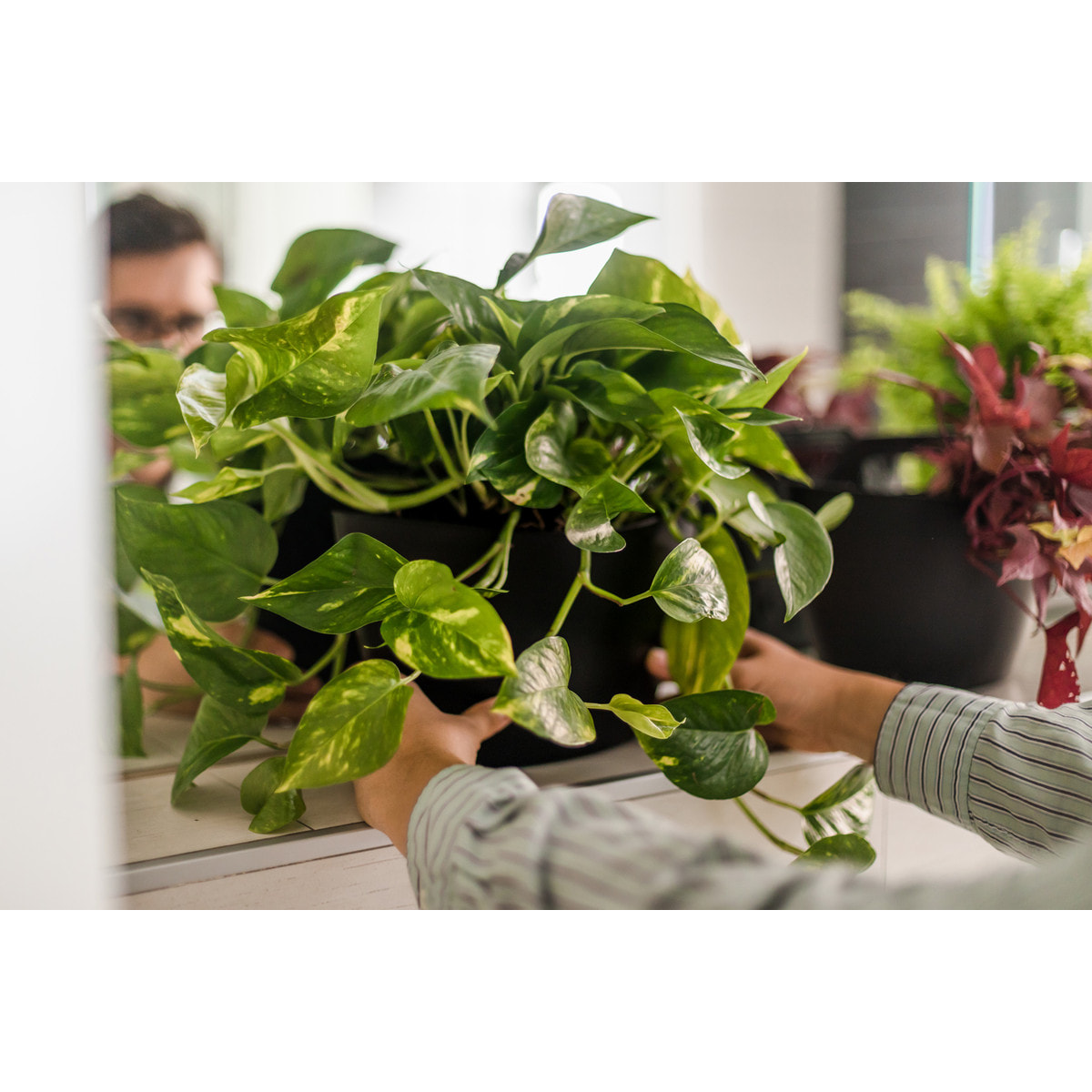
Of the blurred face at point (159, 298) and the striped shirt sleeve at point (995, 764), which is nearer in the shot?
the striped shirt sleeve at point (995, 764)

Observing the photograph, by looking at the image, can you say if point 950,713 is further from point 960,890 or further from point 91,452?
point 91,452

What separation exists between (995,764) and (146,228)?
4.60ft

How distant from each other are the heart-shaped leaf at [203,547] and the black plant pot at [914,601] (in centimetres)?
40

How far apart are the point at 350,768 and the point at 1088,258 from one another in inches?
27.7

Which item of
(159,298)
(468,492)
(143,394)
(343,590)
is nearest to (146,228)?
(159,298)

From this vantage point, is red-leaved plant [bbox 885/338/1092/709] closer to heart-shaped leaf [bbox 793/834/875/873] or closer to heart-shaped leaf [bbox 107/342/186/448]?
heart-shaped leaf [bbox 793/834/875/873]

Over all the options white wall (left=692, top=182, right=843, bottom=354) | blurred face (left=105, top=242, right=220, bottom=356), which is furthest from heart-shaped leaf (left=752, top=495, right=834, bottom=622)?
white wall (left=692, top=182, right=843, bottom=354)

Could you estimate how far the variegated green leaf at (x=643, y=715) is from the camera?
1.32 ft

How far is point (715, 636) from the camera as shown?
0.50 meters

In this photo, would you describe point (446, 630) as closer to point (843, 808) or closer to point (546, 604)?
point (546, 604)

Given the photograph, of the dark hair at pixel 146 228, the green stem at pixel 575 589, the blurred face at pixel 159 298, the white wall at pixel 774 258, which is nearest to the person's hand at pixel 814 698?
the green stem at pixel 575 589

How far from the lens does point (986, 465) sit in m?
0.57

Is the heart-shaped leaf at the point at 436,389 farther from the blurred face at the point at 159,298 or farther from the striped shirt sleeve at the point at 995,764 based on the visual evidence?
the blurred face at the point at 159,298
